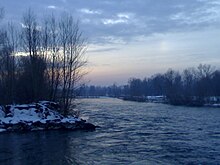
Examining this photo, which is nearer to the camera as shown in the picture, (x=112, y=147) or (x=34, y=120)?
(x=112, y=147)

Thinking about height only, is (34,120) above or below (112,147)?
above

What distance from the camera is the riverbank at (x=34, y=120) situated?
A: 29913 mm

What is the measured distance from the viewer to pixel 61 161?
16359 mm

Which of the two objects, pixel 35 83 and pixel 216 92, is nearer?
pixel 35 83

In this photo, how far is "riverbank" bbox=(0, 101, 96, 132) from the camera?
29913 mm

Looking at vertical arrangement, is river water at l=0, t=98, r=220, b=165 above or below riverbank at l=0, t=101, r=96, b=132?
below

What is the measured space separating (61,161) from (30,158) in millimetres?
1842

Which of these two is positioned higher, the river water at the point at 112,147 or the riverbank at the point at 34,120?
the riverbank at the point at 34,120

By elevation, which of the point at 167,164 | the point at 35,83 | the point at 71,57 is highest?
the point at 71,57

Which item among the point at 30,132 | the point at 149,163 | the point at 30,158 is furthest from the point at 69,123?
the point at 149,163

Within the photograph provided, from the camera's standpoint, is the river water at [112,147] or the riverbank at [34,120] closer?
the river water at [112,147]

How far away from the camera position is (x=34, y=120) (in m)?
31.0

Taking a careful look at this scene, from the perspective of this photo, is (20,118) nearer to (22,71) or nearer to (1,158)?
(22,71)

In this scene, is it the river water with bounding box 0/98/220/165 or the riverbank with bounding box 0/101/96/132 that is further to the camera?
the riverbank with bounding box 0/101/96/132
